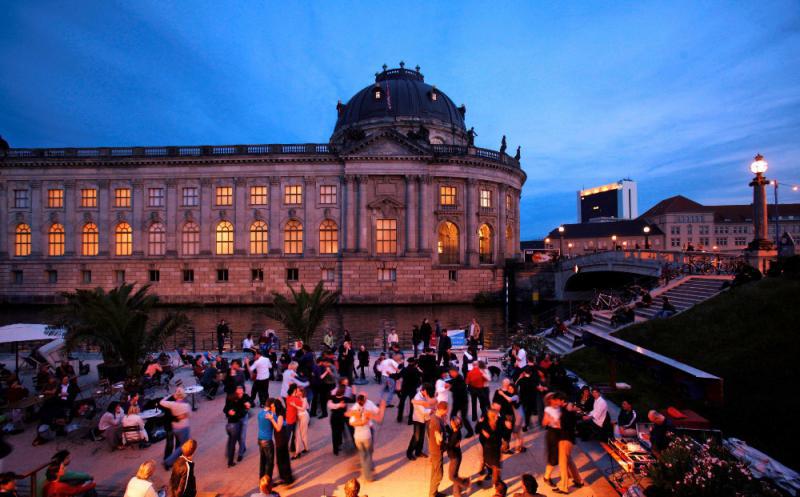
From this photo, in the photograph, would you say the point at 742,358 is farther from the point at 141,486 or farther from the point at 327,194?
the point at 327,194

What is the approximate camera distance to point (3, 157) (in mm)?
50312

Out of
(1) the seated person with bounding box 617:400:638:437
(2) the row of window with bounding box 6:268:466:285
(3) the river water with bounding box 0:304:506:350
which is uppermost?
(2) the row of window with bounding box 6:268:466:285

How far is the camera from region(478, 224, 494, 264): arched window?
5302 centimetres

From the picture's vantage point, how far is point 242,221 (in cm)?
5006

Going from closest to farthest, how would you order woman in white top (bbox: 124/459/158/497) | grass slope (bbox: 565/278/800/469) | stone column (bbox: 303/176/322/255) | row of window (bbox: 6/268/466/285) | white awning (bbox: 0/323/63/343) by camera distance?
woman in white top (bbox: 124/459/158/497) < grass slope (bbox: 565/278/800/469) < white awning (bbox: 0/323/63/343) < row of window (bbox: 6/268/466/285) < stone column (bbox: 303/176/322/255)

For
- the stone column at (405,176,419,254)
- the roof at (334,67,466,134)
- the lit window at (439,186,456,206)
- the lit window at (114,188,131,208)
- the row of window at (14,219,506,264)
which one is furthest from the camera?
the roof at (334,67,466,134)

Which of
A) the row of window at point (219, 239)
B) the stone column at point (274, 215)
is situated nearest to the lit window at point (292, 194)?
the stone column at point (274, 215)

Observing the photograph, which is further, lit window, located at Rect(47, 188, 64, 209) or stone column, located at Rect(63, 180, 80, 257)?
lit window, located at Rect(47, 188, 64, 209)

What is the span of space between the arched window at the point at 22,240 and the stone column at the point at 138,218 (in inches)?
501

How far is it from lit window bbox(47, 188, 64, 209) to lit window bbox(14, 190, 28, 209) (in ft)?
9.13

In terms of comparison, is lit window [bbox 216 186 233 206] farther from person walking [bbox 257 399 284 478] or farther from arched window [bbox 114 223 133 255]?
person walking [bbox 257 399 284 478]

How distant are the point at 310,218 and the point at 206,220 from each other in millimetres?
12118

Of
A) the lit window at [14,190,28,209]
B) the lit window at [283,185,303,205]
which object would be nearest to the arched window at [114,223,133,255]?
the lit window at [14,190,28,209]

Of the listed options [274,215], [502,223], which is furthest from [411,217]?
[274,215]
